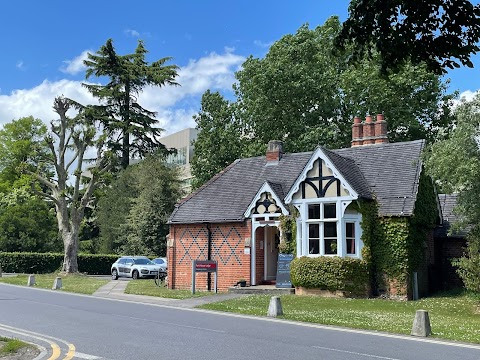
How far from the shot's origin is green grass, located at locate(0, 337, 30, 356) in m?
10.0

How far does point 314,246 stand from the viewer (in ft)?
79.4

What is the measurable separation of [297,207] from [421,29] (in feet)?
54.8

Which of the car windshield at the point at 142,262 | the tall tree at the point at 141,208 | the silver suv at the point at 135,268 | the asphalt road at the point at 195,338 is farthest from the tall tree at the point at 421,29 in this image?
the tall tree at the point at 141,208

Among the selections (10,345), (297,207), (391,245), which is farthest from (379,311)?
(10,345)

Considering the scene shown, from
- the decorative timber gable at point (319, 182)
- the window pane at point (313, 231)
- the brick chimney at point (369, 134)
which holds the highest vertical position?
the brick chimney at point (369, 134)

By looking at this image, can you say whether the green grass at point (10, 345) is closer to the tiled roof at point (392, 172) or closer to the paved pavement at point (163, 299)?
the paved pavement at point (163, 299)

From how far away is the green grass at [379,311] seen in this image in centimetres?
1458

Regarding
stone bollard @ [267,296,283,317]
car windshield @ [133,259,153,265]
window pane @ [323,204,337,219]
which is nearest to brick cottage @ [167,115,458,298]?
window pane @ [323,204,337,219]


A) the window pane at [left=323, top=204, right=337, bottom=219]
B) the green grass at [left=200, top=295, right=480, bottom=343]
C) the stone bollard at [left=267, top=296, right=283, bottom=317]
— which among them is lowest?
the green grass at [left=200, top=295, right=480, bottom=343]

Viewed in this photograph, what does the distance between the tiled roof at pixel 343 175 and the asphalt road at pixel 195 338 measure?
9392 mm

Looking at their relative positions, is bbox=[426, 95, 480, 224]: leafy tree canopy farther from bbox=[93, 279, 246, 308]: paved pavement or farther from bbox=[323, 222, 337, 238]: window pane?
bbox=[93, 279, 246, 308]: paved pavement

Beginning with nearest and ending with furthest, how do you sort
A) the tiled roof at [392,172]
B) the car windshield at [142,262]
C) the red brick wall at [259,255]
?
the tiled roof at [392,172], the red brick wall at [259,255], the car windshield at [142,262]

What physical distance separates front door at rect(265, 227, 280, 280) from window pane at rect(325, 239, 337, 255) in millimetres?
3427

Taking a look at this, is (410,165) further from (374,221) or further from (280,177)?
(280,177)
